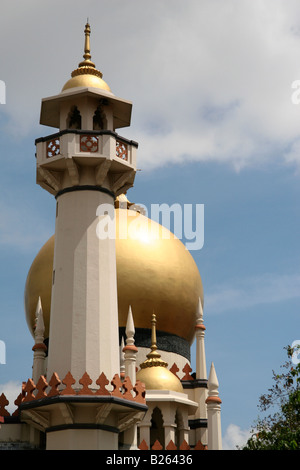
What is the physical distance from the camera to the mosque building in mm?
23469

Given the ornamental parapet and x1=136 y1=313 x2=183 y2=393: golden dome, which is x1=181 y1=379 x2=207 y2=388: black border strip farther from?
the ornamental parapet

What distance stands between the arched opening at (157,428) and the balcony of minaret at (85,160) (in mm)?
9526

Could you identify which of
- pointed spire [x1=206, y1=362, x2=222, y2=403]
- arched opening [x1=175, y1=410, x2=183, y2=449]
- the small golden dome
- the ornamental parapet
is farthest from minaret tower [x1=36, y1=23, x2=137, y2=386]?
arched opening [x1=175, y1=410, x2=183, y2=449]

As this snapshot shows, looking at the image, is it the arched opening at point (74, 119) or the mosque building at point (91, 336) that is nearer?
the mosque building at point (91, 336)

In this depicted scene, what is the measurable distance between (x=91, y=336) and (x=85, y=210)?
422 centimetres

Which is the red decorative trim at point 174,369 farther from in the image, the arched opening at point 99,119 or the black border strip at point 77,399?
the arched opening at point 99,119

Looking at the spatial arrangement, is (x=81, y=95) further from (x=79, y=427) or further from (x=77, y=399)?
(x=79, y=427)

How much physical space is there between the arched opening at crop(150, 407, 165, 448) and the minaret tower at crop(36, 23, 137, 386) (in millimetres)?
7145

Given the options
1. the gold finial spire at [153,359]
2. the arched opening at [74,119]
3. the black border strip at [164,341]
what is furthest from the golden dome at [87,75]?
the black border strip at [164,341]

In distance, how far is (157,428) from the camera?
32.1 m

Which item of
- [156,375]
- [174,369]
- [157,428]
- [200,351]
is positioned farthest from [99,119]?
[157,428]

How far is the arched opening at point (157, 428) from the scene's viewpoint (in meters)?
31.2

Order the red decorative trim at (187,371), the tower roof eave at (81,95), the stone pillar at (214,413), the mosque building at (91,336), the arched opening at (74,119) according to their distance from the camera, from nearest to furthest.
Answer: the mosque building at (91,336), the stone pillar at (214,413), the tower roof eave at (81,95), the arched opening at (74,119), the red decorative trim at (187,371)
